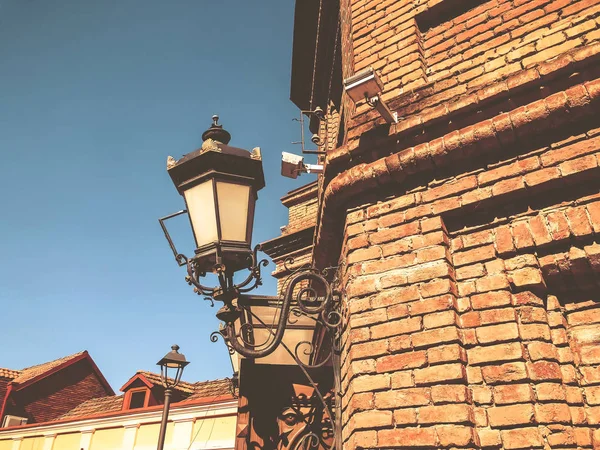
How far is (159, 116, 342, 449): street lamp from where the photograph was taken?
3102 mm

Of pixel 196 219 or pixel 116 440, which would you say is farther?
pixel 116 440

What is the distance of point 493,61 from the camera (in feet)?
10.3

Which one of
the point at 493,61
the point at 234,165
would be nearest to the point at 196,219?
the point at 234,165

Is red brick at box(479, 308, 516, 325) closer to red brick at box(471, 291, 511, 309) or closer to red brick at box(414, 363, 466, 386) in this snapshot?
red brick at box(471, 291, 511, 309)

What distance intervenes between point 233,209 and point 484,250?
1680 millimetres

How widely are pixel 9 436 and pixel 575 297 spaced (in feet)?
72.7

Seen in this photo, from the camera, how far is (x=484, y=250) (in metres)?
2.60

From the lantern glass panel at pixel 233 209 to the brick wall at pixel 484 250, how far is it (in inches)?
24.9

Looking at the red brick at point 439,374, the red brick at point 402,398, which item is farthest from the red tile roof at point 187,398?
the red brick at point 439,374

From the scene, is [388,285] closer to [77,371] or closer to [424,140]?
[424,140]

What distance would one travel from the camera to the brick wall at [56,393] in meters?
21.4

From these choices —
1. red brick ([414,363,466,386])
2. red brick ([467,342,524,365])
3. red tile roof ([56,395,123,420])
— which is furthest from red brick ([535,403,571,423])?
red tile roof ([56,395,123,420])

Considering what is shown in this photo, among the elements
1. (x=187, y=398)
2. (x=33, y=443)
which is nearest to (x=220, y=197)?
(x=187, y=398)

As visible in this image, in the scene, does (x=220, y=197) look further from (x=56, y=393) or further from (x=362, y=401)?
(x=56, y=393)
